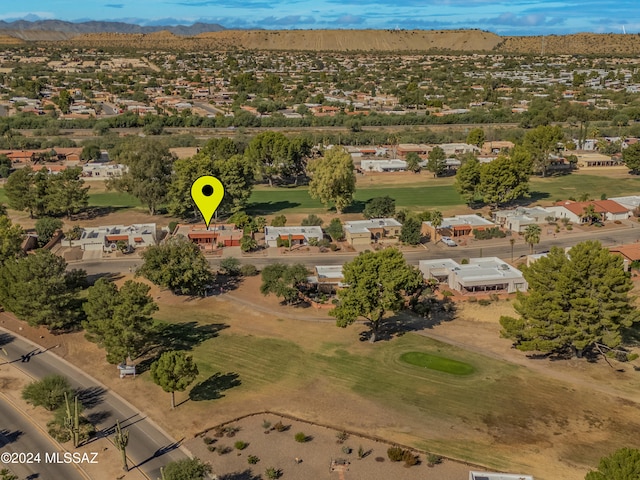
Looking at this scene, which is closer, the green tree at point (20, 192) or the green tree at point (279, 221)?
the green tree at point (279, 221)

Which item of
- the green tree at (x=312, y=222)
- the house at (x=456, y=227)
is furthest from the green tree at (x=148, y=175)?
the house at (x=456, y=227)

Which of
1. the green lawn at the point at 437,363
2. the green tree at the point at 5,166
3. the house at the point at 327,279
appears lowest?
the green lawn at the point at 437,363

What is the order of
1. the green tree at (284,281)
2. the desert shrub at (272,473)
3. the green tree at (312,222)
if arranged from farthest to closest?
1. the green tree at (312,222)
2. the green tree at (284,281)
3. the desert shrub at (272,473)

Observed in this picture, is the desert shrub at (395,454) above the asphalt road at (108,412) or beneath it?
above

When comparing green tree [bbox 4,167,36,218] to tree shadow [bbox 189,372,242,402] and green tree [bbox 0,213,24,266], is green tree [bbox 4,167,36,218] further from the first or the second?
tree shadow [bbox 189,372,242,402]

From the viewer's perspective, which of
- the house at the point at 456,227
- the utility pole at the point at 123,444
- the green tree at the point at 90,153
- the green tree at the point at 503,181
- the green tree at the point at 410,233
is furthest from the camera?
the green tree at the point at 90,153

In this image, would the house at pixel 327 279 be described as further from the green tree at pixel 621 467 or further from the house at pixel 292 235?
the green tree at pixel 621 467
